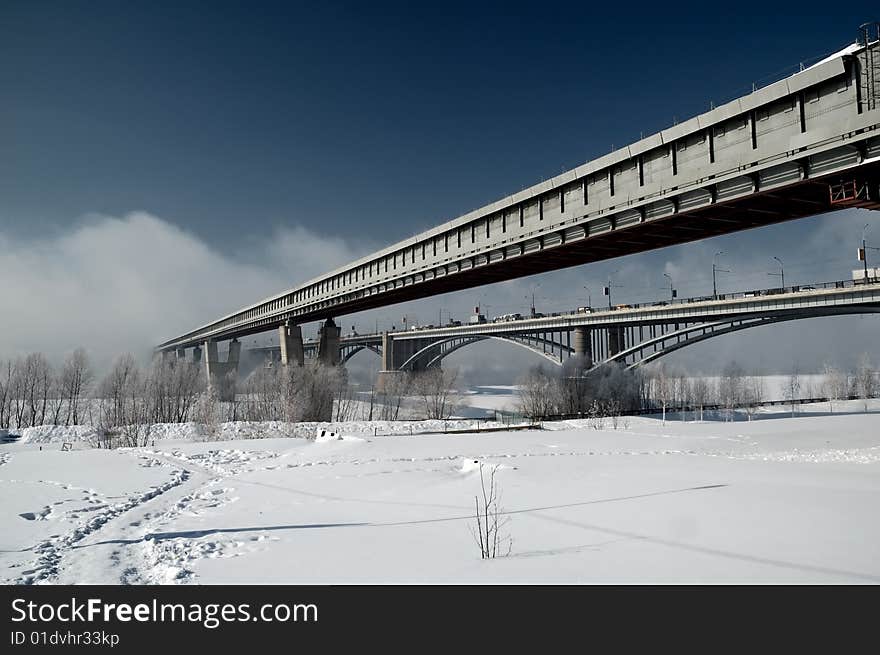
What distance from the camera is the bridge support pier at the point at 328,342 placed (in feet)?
197

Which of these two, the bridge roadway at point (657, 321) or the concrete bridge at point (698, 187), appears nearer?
the concrete bridge at point (698, 187)

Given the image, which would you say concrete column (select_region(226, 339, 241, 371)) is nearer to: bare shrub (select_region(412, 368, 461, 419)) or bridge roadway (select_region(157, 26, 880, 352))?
bare shrub (select_region(412, 368, 461, 419))

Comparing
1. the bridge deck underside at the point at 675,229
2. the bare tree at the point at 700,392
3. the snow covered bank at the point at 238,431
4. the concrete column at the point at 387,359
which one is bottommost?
the snow covered bank at the point at 238,431

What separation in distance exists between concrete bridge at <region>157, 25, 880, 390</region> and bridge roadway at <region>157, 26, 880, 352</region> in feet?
0.12

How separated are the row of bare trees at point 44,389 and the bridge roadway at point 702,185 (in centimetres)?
4532

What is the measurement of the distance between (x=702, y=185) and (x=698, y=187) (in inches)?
6.7

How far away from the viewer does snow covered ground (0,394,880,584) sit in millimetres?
7047

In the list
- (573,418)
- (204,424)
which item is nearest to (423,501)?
(204,424)

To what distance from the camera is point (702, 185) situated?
18234mm

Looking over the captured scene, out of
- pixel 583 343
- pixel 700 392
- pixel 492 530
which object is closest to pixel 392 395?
pixel 583 343

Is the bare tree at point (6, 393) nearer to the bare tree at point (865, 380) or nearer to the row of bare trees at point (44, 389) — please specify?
the row of bare trees at point (44, 389)

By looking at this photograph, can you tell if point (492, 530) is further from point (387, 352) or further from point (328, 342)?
point (387, 352)

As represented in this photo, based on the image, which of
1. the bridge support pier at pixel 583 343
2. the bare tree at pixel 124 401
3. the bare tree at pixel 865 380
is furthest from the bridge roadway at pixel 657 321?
the bare tree at pixel 865 380
